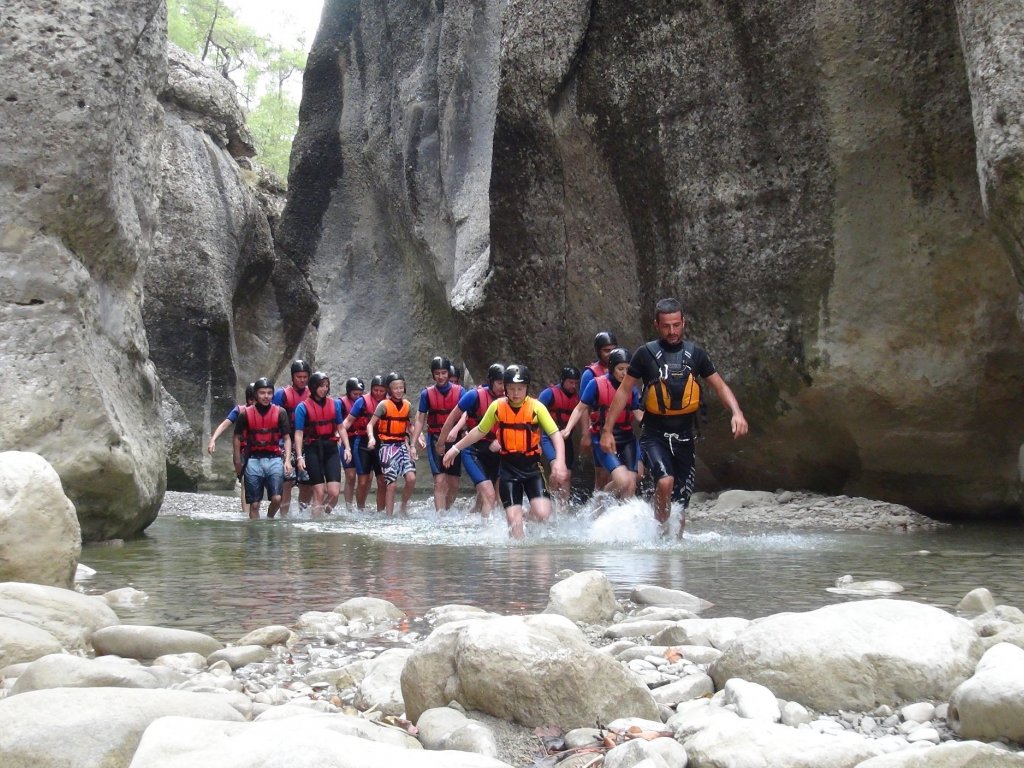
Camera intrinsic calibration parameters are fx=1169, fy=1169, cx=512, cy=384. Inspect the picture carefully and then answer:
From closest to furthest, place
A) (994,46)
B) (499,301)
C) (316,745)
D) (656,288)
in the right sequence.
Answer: (316,745), (994,46), (656,288), (499,301)

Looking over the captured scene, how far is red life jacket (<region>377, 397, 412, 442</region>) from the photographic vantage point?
14.7m

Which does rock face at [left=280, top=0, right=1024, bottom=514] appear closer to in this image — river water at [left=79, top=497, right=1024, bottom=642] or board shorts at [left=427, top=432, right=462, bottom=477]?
river water at [left=79, top=497, right=1024, bottom=642]

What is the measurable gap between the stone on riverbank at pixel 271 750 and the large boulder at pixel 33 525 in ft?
10.9

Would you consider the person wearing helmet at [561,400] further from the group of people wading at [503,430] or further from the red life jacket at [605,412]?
the red life jacket at [605,412]

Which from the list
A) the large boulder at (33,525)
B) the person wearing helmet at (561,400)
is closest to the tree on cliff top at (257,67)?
the person wearing helmet at (561,400)

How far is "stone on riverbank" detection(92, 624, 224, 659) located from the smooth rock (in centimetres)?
12

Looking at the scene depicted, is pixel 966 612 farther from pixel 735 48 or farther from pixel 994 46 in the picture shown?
pixel 735 48

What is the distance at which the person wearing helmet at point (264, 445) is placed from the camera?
13836 mm

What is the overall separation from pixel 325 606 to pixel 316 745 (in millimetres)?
3479

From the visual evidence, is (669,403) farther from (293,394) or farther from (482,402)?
(293,394)

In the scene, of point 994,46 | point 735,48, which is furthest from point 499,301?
point 994,46

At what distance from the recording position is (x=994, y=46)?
864 cm

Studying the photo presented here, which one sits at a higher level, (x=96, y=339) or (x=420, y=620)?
(x=96, y=339)

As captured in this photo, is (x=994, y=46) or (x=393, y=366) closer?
(x=994, y=46)
